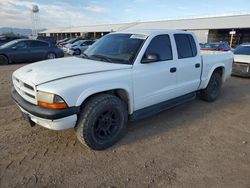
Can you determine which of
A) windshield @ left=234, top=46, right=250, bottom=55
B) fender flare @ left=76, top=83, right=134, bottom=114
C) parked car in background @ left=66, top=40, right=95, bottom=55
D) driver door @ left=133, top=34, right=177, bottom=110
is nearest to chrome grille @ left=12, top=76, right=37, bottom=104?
fender flare @ left=76, top=83, right=134, bottom=114

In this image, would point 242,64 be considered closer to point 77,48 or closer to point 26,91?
point 26,91

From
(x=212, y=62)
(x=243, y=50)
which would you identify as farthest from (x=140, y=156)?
(x=243, y=50)

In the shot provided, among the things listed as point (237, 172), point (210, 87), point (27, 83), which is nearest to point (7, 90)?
point (27, 83)

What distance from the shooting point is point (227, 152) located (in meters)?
3.55

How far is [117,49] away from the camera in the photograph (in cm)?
410

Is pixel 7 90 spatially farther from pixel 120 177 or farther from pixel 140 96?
pixel 120 177

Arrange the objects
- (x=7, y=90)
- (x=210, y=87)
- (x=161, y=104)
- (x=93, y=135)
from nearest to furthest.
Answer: (x=93, y=135)
(x=161, y=104)
(x=210, y=87)
(x=7, y=90)

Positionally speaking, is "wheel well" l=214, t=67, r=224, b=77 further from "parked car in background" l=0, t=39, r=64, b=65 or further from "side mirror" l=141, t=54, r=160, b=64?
"parked car in background" l=0, t=39, r=64, b=65

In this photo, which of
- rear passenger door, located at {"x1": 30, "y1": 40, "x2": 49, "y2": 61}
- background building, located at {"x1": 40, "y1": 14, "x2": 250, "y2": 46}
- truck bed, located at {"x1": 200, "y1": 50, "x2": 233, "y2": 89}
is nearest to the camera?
truck bed, located at {"x1": 200, "y1": 50, "x2": 233, "y2": 89}

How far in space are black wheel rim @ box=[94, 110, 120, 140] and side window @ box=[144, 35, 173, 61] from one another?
1.23 metres

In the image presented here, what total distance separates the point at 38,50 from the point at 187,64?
11563mm

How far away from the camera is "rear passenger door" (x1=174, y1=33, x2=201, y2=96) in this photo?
4.55 metres

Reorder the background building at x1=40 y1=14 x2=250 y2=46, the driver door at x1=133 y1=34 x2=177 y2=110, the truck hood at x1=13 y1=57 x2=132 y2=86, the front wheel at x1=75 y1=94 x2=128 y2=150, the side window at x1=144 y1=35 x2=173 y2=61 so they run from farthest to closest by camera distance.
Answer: the background building at x1=40 y1=14 x2=250 y2=46 < the side window at x1=144 y1=35 x2=173 y2=61 < the driver door at x1=133 y1=34 x2=177 y2=110 < the front wheel at x1=75 y1=94 x2=128 y2=150 < the truck hood at x1=13 y1=57 x2=132 y2=86

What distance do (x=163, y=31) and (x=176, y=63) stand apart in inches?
27.4
